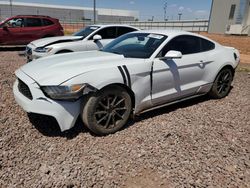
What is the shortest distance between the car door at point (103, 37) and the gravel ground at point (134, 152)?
369 cm

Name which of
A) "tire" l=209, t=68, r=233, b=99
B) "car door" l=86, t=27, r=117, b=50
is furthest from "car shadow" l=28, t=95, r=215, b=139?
"car door" l=86, t=27, r=117, b=50

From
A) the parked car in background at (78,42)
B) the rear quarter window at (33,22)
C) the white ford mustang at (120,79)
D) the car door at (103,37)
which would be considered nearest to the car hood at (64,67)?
the white ford mustang at (120,79)

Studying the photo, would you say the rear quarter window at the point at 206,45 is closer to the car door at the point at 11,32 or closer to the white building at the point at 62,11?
the car door at the point at 11,32

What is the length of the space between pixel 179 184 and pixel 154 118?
1546 millimetres

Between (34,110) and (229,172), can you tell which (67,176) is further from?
(229,172)

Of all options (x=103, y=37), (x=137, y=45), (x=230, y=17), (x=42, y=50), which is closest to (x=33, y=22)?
(x=42, y=50)

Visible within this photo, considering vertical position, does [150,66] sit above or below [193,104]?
above

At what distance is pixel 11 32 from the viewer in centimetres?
1116

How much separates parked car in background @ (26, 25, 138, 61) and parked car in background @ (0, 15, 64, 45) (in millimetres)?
4777

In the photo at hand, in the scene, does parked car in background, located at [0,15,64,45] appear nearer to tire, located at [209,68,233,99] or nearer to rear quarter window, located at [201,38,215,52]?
rear quarter window, located at [201,38,215,52]

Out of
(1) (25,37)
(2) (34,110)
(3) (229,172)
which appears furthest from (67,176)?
(1) (25,37)

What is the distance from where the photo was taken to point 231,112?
4.21 metres

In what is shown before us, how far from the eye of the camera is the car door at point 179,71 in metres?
3.54

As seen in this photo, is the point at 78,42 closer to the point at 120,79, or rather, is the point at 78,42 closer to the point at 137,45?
the point at 137,45
